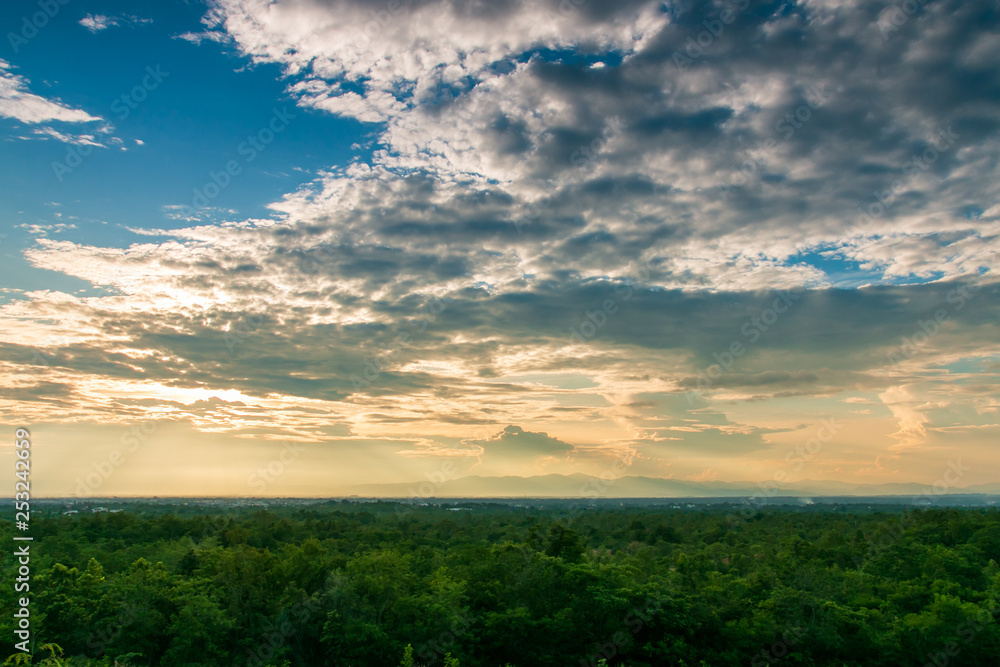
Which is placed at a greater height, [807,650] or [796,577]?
[796,577]

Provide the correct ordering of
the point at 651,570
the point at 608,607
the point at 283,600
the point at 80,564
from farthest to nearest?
the point at 80,564 → the point at 651,570 → the point at 283,600 → the point at 608,607

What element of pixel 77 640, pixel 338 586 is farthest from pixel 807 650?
pixel 77 640

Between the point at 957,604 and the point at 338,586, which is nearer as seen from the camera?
the point at 957,604

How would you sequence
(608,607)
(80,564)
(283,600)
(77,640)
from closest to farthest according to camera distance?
(77,640)
(608,607)
(283,600)
(80,564)

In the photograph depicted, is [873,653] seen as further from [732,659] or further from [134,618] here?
[134,618]

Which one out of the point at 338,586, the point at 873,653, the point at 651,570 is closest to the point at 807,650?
the point at 873,653

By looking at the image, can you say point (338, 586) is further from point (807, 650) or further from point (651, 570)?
point (807, 650)

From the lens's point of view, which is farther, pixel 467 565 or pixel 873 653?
pixel 467 565

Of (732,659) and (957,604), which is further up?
(957,604)

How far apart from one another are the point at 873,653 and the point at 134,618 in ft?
191

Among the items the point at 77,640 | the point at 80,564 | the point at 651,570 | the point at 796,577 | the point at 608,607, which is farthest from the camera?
the point at 80,564

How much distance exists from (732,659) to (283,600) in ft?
123

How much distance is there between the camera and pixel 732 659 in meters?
48.9

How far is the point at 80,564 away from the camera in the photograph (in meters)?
72.6
